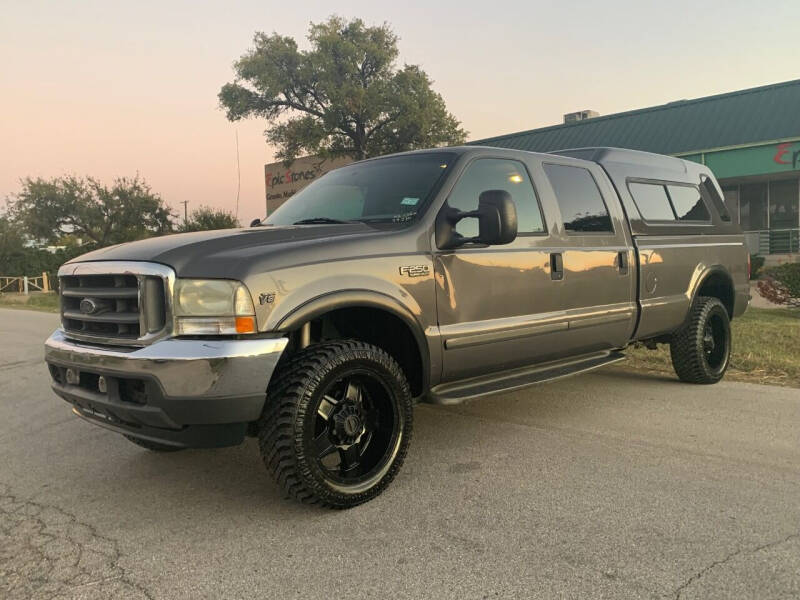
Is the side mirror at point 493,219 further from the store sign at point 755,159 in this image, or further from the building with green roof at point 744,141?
the store sign at point 755,159

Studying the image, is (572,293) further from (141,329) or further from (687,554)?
(141,329)

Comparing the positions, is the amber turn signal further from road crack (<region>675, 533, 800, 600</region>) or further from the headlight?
road crack (<region>675, 533, 800, 600</region>)

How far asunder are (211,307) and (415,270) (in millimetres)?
1157

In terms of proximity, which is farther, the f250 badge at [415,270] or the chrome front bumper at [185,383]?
the f250 badge at [415,270]

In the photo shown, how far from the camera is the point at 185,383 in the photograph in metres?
2.77

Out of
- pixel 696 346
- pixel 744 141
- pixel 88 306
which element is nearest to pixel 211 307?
pixel 88 306

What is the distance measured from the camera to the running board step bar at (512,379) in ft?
12.0

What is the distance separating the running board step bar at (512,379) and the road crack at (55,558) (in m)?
1.79

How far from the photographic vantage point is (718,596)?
7.36 feet

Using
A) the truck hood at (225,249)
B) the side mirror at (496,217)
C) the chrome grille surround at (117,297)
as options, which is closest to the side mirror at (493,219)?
the side mirror at (496,217)

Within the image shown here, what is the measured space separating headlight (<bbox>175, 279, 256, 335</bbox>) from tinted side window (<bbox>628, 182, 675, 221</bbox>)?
3.62 metres

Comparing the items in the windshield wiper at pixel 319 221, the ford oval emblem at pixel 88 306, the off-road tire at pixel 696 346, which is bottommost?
the off-road tire at pixel 696 346

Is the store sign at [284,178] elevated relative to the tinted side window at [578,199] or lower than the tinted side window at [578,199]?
elevated

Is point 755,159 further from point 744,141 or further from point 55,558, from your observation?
point 55,558
